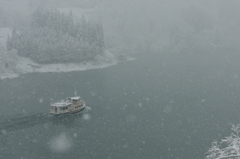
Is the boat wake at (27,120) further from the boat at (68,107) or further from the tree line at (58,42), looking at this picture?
the tree line at (58,42)

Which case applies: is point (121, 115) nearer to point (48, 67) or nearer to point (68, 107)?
point (68, 107)

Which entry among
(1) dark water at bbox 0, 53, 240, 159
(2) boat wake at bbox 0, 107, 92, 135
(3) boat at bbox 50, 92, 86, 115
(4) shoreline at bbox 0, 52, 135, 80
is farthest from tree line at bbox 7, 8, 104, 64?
(2) boat wake at bbox 0, 107, 92, 135

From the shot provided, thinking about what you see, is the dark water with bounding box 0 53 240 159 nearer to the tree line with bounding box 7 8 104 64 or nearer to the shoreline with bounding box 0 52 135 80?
the shoreline with bounding box 0 52 135 80

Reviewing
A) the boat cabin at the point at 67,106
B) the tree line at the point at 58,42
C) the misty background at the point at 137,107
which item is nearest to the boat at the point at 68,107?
the boat cabin at the point at 67,106

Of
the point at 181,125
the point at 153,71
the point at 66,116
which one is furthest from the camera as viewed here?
the point at 153,71

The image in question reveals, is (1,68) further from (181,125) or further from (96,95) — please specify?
(181,125)

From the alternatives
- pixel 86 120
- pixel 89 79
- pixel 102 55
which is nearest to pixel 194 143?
pixel 86 120
